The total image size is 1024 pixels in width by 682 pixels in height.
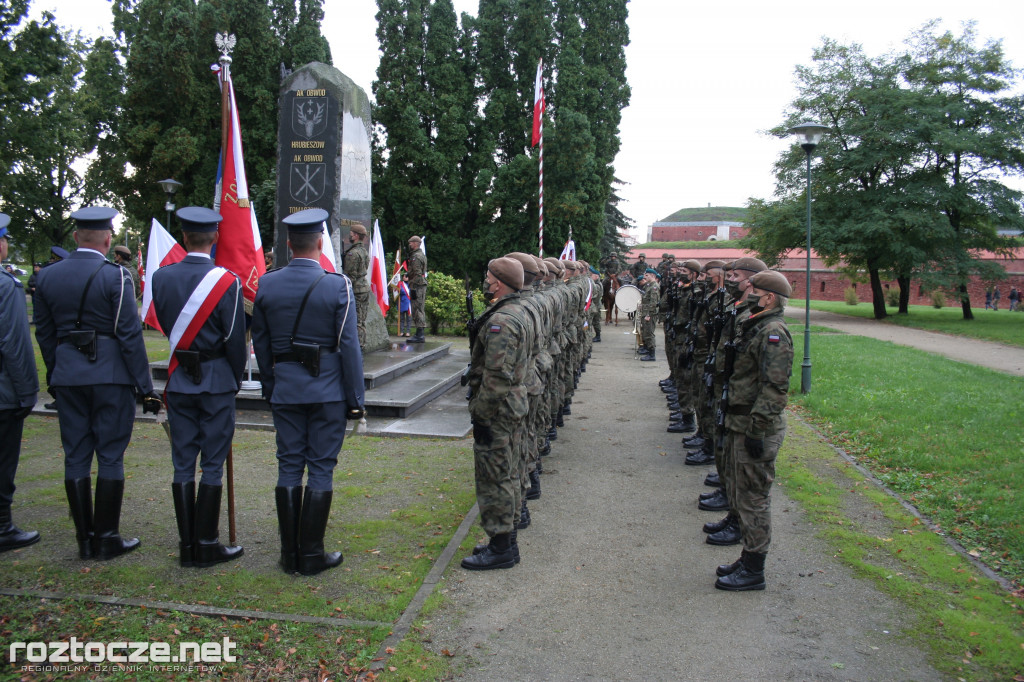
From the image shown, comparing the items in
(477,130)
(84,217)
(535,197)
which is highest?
(477,130)

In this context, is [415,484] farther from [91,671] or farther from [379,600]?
[91,671]

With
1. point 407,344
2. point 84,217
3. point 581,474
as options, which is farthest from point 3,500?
point 407,344

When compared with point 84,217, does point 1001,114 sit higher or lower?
higher

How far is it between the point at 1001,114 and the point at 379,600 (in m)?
34.4

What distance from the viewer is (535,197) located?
24.9 m

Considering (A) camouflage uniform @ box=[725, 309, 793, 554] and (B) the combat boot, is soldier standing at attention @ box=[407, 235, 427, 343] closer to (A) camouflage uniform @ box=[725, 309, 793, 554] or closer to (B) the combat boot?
(A) camouflage uniform @ box=[725, 309, 793, 554]

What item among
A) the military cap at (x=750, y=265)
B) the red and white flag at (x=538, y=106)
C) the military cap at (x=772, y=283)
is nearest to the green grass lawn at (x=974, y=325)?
the red and white flag at (x=538, y=106)

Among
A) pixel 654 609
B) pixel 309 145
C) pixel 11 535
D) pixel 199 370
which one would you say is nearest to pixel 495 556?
pixel 654 609

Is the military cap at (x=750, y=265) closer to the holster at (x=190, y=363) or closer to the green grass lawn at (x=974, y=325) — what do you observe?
the holster at (x=190, y=363)

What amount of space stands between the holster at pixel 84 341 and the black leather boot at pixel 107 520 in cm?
78

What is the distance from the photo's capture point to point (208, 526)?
438 cm

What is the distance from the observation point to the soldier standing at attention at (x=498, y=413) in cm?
453

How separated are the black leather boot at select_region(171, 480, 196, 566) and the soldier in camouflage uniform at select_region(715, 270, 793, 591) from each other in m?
3.20

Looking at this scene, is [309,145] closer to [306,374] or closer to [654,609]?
[306,374]
